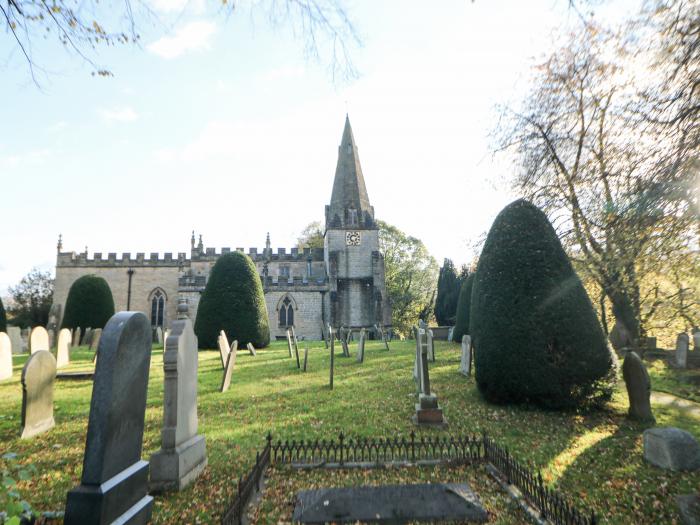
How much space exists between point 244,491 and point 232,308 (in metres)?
17.5

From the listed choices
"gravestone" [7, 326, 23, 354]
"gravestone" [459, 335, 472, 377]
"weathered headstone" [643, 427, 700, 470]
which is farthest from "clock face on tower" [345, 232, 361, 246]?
"weathered headstone" [643, 427, 700, 470]

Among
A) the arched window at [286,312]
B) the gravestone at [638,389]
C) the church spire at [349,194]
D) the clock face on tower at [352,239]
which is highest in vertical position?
the church spire at [349,194]

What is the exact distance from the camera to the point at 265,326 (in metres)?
21.5

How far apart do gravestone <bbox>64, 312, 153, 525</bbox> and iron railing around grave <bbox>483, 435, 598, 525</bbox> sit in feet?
12.0

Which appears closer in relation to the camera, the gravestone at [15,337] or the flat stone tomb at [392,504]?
the flat stone tomb at [392,504]

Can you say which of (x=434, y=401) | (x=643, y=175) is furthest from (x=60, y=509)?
(x=643, y=175)

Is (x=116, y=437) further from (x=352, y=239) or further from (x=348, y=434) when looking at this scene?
(x=352, y=239)

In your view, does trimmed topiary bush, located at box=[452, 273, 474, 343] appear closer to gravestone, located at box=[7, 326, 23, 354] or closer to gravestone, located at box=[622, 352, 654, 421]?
gravestone, located at box=[622, 352, 654, 421]

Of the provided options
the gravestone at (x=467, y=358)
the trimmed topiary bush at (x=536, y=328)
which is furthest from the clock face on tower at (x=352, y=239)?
the trimmed topiary bush at (x=536, y=328)

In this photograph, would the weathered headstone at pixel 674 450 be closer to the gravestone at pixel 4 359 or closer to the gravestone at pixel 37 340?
the gravestone at pixel 4 359

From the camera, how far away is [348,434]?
644cm

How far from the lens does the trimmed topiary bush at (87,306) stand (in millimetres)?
25078

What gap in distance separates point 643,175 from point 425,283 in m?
37.1

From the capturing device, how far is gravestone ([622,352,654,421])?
6.97 metres
